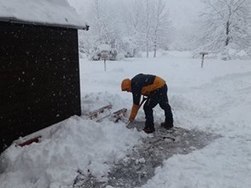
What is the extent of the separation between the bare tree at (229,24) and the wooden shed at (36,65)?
26.2m

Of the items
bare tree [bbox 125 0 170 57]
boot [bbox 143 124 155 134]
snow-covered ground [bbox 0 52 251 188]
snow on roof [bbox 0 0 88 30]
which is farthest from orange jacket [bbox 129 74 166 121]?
bare tree [bbox 125 0 170 57]

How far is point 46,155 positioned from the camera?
5.24m

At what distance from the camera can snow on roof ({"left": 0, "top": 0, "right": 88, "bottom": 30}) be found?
17.3ft

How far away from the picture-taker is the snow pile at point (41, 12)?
17.4ft

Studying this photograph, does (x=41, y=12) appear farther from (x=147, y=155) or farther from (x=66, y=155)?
(x=147, y=155)

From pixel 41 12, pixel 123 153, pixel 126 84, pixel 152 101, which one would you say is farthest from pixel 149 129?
pixel 41 12

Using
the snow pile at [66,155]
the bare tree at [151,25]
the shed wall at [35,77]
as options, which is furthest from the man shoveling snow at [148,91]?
the bare tree at [151,25]

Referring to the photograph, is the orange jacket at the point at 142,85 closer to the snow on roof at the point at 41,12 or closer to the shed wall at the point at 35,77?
the shed wall at the point at 35,77

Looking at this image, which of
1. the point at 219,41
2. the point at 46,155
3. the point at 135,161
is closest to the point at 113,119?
the point at 135,161

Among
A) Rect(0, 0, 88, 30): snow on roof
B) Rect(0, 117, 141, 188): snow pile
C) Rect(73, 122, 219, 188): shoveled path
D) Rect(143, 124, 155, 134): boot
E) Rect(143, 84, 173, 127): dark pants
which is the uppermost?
Rect(0, 0, 88, 30): snow on roof

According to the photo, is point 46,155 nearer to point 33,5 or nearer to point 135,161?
point 135,161

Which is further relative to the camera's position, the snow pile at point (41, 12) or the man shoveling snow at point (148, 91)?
the man shoveling snow at point (148, 91)

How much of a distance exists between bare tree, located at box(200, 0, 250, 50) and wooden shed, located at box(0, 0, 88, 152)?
2619 centimetres

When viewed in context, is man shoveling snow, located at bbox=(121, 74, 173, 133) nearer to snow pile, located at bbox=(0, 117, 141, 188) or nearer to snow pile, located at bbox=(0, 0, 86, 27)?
snow pile, located at bbox=(0, 117, 141, 188)
